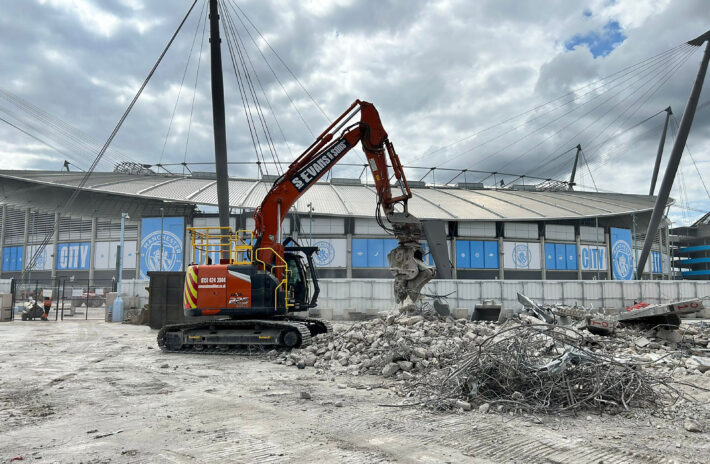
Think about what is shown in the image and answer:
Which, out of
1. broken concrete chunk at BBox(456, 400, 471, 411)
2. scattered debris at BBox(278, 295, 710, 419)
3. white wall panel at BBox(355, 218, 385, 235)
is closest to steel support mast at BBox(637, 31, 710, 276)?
white wall panel at BBox(355, 218, 385, 235)

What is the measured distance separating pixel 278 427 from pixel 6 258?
182 ft

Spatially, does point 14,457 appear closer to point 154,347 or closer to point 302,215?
point 154,347

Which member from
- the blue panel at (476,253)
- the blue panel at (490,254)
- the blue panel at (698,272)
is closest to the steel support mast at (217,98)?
the blue panel at (476,253)

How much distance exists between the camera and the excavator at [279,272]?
41.4ft

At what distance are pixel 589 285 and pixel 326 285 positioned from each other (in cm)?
1299

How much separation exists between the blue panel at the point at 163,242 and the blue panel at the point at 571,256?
35155mm

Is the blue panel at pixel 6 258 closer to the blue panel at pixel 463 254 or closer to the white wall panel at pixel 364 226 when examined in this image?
the white wall panel at pixel 364 226

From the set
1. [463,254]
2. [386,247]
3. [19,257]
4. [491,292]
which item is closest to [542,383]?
[491,292]

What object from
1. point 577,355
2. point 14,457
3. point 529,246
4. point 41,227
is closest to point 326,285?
point 577,355

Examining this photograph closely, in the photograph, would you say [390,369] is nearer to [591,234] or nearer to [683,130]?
[683,130]

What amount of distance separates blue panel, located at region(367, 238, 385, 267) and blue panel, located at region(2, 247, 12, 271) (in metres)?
38.1

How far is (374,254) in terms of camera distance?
3962 cm

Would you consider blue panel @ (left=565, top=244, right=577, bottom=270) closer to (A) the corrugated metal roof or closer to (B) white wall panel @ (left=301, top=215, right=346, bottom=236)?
(A) the corrugated metal roof

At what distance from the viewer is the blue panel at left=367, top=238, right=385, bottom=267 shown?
39.5 metres
